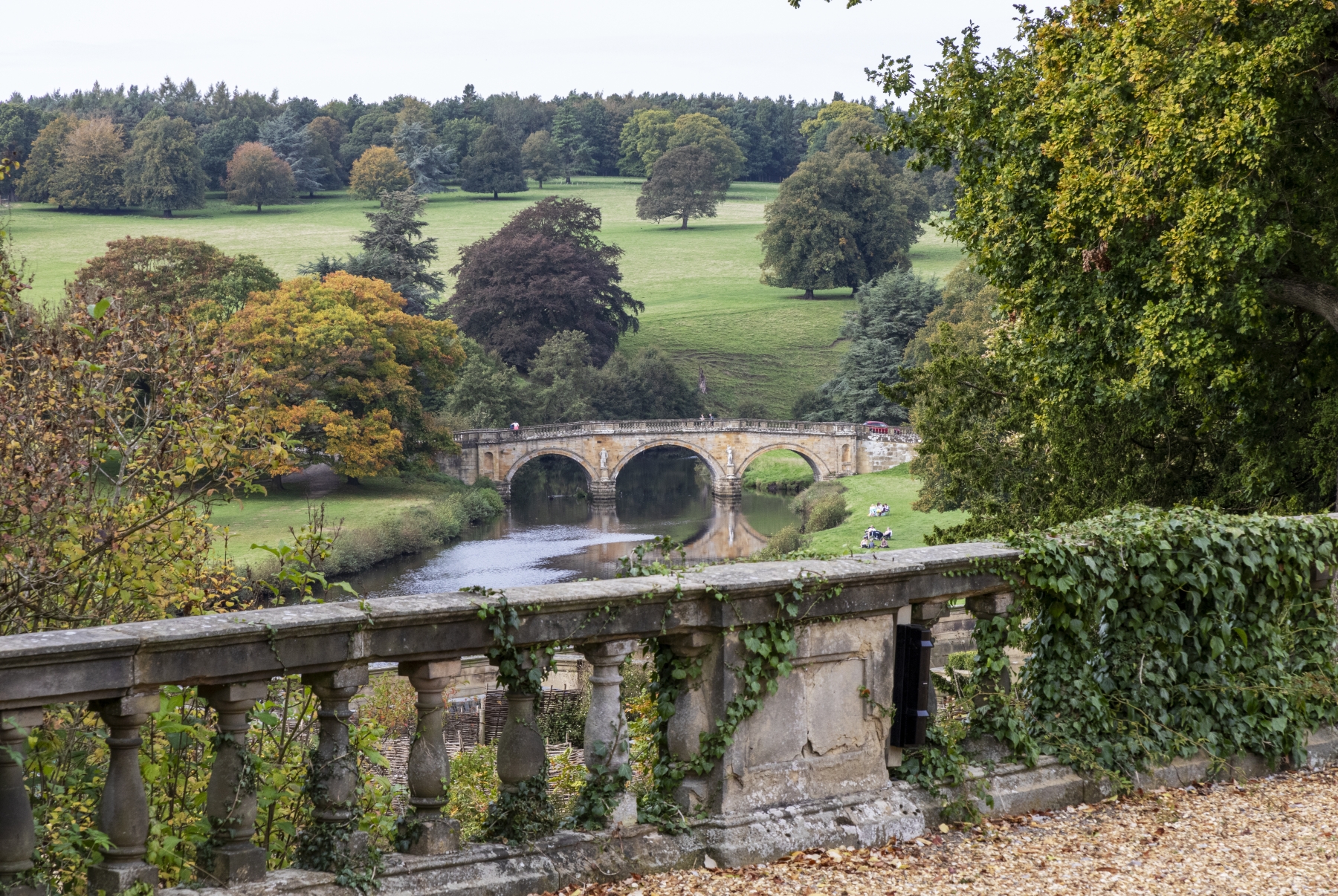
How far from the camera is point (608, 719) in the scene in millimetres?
4051

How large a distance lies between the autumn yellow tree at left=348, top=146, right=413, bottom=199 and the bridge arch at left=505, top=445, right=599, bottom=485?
4461 centimetres

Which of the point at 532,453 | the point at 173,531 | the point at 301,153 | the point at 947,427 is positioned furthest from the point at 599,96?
A: the point at 173,531

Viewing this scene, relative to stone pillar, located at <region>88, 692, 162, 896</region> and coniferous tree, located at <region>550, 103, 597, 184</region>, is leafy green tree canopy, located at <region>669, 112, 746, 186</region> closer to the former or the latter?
coniferous tree, located at <region>550, 103, 597, 184</region>

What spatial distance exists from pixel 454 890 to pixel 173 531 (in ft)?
14.1

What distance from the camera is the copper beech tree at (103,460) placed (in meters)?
6.72

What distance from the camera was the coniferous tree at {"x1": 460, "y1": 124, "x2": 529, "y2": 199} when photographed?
329 ft

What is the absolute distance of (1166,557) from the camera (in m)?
5.21

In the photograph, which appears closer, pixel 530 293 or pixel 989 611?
pixel 989 611

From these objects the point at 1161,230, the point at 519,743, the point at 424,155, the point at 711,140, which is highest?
the point at 711,140

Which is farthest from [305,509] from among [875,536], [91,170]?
[91,170]

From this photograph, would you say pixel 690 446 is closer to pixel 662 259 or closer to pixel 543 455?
pixel 543 455

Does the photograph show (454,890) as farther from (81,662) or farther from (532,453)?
(532,453)

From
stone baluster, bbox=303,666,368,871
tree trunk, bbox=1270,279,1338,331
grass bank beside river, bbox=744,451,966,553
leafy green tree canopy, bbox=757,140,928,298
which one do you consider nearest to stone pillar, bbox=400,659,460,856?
stone baluster, bbox=303,666,368,871

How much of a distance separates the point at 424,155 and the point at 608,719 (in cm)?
10148
